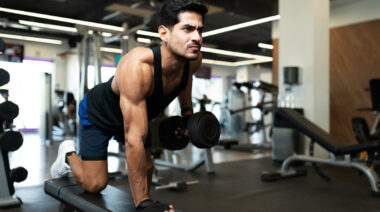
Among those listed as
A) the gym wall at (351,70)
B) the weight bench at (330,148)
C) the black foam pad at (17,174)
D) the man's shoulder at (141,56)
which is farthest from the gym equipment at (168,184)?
the gym wall at (351,70)

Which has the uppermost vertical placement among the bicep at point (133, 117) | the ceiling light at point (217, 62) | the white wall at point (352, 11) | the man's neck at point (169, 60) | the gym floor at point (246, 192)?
the ceiling light at point (217, 62)

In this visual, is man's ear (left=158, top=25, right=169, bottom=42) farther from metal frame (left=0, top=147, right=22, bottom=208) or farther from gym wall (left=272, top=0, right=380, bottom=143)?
gym wall (left=272, top=0, right=380, bottom=143)

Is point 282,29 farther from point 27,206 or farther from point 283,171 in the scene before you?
point 27,206

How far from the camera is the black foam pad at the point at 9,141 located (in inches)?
82.0

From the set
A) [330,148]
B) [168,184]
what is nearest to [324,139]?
[330,148]

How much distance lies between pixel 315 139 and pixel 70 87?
9091 millimetres

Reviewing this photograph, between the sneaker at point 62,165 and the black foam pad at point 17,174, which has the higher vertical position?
the sneaker at point 62,165

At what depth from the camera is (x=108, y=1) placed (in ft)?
20.8

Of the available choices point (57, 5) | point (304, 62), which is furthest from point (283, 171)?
point (57, 5)

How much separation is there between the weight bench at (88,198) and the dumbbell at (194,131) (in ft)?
1.11

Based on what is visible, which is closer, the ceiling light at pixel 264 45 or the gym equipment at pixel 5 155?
the gym equipment at pixel 5 155

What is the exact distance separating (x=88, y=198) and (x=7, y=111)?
1005mm

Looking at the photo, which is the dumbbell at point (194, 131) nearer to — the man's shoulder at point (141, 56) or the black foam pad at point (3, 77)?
the man's shoulder at point (141, 56)

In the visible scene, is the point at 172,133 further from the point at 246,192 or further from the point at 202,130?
the point at 246,192
